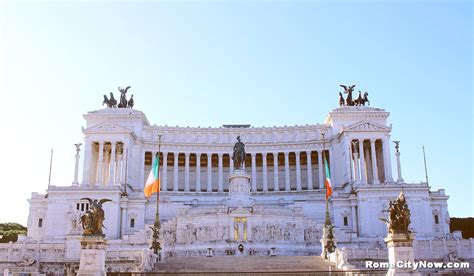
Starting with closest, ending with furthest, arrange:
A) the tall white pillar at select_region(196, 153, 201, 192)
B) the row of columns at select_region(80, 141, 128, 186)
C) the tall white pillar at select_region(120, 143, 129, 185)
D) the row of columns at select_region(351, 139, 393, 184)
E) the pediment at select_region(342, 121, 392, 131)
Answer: the tall white pillar at select_region(120, 143, 129, 185)
the row of columns at select_region(80, 141, 128, 186)
the row of columns at select_region(351, 139, 393, 184)
the pediment at select_region(342, 121, 392, 131)
the tall white pillar at select_region(196, 153, 201, 192)

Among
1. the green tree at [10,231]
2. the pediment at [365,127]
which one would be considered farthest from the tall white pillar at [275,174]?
the green tree at [10,231]

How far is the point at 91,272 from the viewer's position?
101 ft

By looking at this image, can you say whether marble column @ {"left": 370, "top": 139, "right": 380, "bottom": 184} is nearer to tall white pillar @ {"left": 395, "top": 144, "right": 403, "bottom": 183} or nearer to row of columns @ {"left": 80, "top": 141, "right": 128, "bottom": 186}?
tall white pillar @ {"left": 395, "top": 144, "right": 403, "bottom": 183}

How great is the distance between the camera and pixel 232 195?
64.0m

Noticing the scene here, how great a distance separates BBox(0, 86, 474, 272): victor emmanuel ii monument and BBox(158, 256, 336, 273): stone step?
108 inches

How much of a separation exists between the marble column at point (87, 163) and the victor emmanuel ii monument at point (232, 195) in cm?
15

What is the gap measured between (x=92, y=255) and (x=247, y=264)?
48.8ft

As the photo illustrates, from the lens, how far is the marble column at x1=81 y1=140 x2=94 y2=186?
253 feet

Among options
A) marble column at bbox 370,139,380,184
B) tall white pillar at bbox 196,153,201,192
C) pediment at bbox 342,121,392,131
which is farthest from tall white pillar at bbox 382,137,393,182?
tall white pillar at bbox 196,153,201,192

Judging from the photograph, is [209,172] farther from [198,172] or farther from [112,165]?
[112,165]

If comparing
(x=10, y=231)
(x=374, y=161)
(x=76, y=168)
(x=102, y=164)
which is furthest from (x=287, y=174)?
(x=10, y=231)

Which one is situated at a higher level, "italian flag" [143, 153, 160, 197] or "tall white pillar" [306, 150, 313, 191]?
"tall white pillar" [306, 150, 313, 191]

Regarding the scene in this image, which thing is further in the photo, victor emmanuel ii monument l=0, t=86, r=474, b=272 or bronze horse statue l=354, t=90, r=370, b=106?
bronze horse statue l=354, t=90, r=370, b=106

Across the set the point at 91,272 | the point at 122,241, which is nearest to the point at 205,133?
the point at 122,241
